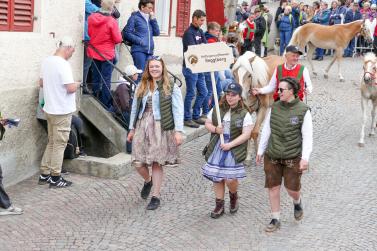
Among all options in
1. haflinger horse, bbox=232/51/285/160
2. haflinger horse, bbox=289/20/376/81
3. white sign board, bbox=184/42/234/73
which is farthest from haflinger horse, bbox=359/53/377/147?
haflinger horse, bbox=289/20/376/81

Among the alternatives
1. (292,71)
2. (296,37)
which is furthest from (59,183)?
(296,37)

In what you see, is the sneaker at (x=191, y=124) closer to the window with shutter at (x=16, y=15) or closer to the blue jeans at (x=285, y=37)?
the window with shutter at (x=16, y=15)

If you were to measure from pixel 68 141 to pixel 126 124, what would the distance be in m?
1.20

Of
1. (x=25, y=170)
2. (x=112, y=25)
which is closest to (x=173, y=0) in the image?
(x=112, y=25)

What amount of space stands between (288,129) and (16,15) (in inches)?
154

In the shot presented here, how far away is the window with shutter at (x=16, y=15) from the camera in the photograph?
7281mm

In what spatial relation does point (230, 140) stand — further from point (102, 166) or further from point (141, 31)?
point (141, 31)

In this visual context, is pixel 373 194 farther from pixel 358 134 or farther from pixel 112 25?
pixel 112 25

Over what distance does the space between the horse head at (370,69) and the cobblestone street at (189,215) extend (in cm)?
157

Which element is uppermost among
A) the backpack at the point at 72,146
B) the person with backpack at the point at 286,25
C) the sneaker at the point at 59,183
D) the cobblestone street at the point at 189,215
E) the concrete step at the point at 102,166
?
the person with backpack at the point at 286,25

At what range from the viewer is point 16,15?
750 centimetres

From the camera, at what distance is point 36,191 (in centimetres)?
729

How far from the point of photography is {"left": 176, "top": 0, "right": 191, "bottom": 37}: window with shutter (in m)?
12.7

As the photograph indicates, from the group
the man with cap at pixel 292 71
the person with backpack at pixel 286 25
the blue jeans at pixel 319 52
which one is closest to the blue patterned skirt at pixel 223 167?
the man with cap at pixel 292 71
